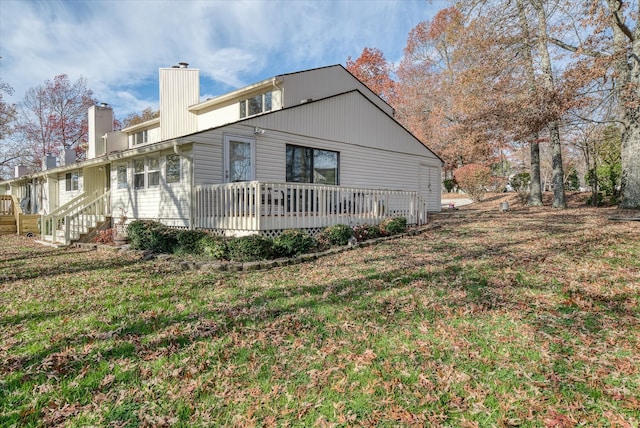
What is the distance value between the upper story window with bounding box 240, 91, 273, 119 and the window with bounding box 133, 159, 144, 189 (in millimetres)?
4118

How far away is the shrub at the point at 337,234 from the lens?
7.82 meters

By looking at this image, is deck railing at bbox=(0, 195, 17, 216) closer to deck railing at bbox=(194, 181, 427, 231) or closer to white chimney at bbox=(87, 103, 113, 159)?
white chimney at bbox=(87, 103, 113, 159)

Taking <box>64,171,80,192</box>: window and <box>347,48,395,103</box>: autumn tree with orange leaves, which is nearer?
<box>64,171,80,192</box>: window

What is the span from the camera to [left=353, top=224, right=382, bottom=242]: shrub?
8559 mm

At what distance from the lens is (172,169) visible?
9.61 meters

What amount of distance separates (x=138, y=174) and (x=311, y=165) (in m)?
5.80

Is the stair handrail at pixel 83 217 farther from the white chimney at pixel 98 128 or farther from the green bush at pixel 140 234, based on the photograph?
the white chimney at pixel 98 128

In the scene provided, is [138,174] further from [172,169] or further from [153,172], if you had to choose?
[172,169]

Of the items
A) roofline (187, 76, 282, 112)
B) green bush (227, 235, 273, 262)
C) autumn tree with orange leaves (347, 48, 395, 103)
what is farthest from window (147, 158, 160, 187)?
autumn tree with orange leaves (347, 48, 395, 103)

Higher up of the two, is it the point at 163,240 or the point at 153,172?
the point at 153,172

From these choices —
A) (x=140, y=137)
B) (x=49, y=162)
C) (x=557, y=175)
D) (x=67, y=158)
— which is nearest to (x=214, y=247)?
(x=140, y=137)

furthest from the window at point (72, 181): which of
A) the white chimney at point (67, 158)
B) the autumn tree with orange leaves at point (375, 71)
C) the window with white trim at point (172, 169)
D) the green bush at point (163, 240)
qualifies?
the autumn tree with orange leaves at point (375, 71)

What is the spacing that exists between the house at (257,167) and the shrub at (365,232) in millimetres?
535

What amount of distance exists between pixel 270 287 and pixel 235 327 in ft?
4.81
